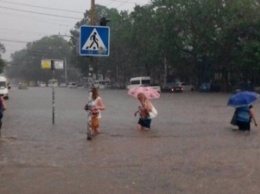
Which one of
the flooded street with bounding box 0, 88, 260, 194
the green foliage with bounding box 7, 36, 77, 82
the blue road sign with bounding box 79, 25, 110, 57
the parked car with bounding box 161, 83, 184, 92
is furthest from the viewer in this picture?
the green foliage with bounding box 7, 36, 77, 82

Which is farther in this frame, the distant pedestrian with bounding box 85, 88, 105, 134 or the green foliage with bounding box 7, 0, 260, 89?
the green foliage with bounding box 7, 0, 260, 89

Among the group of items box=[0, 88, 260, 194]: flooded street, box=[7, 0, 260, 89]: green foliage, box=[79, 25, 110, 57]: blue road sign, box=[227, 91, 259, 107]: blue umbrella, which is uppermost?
box=[7, 0, 260, 89]: green foliage

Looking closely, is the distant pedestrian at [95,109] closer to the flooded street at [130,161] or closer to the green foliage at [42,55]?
the flooded street at [130,161]

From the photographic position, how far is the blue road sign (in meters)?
14.6

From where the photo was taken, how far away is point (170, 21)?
217 ft

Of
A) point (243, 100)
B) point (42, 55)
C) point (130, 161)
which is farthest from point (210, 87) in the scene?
point (42, 55)

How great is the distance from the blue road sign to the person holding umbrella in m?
5.22

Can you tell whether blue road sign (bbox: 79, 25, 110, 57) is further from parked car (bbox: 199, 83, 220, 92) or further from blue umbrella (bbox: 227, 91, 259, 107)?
parked car (bbox: 199, 83, 220, 92)

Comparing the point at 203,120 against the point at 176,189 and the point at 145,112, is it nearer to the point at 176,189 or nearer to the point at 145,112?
the point at 145,112

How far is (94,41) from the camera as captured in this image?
1473 centimetres

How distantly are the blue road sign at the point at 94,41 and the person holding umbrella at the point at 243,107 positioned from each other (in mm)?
5223

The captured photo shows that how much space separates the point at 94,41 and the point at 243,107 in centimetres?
589

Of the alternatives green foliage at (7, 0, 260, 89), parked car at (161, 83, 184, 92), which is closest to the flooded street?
green foliage at (7, 0, 260, 89)

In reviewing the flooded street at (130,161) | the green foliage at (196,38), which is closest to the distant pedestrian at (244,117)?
the flooded street at (130,161)
